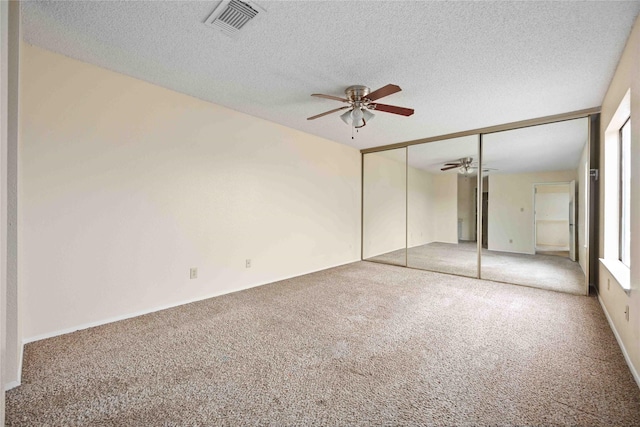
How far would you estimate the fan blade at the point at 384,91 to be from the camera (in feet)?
7.80

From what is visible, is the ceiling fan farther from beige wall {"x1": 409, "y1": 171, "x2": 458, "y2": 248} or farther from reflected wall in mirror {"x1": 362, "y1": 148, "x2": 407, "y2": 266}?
beige wall {"x1": 409, "y1": 171, "x2": 458, "y2": 248}

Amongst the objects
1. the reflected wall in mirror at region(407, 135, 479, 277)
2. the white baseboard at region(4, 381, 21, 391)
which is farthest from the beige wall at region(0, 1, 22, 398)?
the reflected wall in mirror at region(407, 135, 479, 277)

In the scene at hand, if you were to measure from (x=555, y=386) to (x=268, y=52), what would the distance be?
3095mm

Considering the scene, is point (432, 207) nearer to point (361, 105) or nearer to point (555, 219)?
point (555, 219)

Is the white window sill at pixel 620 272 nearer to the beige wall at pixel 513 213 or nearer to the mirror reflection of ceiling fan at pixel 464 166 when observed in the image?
the mirror reflection of ceiling fan at pixel 464 166

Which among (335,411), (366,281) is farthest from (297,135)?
(335,411)

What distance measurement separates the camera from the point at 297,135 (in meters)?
4.48

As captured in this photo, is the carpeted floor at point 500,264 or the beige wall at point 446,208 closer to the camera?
the carpeted floor at point 500,264

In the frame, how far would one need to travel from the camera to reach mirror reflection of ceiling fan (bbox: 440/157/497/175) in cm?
506

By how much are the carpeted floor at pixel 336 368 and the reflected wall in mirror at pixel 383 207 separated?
277 cm

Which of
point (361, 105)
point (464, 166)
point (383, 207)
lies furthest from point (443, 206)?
point (361, 105)

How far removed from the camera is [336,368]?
6.28 ft

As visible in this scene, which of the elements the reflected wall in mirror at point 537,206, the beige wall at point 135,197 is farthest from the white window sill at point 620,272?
the beige wall at point 135,197

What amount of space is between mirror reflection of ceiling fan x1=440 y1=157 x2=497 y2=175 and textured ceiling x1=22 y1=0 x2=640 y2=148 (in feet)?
5.83
